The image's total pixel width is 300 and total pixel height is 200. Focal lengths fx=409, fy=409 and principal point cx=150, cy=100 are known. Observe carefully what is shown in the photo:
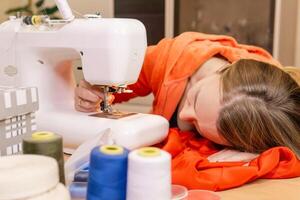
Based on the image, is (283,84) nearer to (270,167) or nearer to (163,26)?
(270,167)

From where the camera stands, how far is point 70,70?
1021mm

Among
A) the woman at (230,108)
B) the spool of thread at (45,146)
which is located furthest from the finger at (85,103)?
the spool of thread at (45,146)

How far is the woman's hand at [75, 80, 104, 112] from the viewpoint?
0.93 meters

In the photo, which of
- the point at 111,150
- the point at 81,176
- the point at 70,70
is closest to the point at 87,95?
the point at 70,70

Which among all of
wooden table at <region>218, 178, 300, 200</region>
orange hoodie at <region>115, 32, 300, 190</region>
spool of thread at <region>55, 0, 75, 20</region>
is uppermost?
spool of thread at <region>55, 0, 75, 20</region>

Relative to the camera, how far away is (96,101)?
3.06 ft

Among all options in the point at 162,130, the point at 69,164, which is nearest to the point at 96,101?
the point at 162,130

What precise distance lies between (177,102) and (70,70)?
0.92 ft

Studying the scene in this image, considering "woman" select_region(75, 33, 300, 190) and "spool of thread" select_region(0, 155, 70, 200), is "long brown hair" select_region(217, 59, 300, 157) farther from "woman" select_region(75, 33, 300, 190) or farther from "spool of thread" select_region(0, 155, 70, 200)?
"spool of thread" select_region(0, 155, 70, 200)

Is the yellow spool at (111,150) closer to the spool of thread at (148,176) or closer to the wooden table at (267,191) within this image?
the spool of thread at (148,176)

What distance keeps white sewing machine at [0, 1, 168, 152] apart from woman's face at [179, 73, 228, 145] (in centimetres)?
Result: 7

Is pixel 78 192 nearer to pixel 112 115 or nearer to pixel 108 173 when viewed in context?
pixel 108 173

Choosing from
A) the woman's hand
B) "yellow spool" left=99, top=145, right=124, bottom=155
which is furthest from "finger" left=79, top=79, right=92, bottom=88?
"yellow spool" left=99, top=145, right=124, bottom=155

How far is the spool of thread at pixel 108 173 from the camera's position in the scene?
17.9 inches
